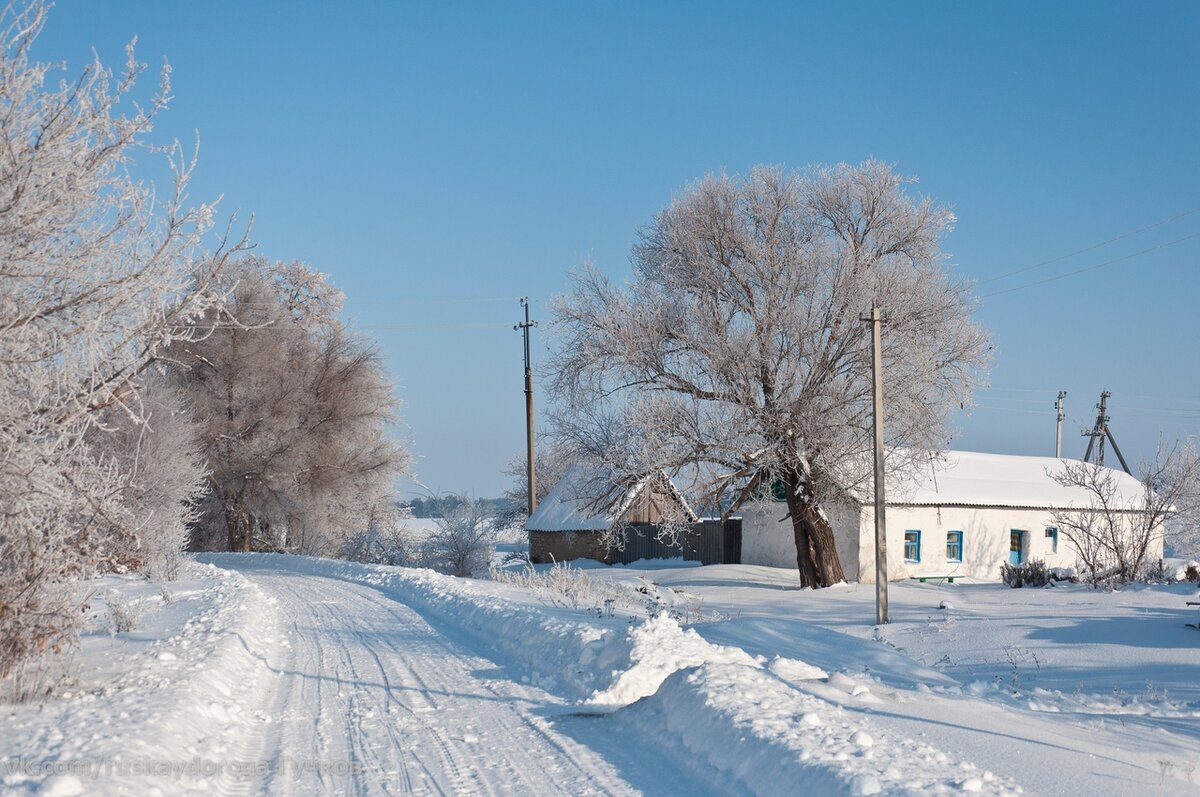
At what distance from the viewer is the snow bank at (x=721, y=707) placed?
6216 millimetres

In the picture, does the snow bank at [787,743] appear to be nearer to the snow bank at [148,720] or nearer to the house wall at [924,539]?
the snow bank at [148,720]

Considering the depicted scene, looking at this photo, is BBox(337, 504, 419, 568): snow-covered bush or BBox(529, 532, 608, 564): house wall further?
BBox(529, 532, 608, 564): house wall

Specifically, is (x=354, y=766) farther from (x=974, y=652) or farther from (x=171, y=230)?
(x=974, y=652)

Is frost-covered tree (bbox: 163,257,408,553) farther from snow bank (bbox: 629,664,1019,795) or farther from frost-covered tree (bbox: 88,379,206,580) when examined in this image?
snow bank (bbox: 629,664,1019,795)

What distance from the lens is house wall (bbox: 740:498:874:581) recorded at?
103ft

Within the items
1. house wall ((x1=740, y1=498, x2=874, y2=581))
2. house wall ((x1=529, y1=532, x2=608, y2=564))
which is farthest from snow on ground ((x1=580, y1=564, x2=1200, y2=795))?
house wall ((x1=529, y1=532, x2=608, y2=564))

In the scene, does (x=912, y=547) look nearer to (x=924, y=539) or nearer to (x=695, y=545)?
(x=924, y=539)

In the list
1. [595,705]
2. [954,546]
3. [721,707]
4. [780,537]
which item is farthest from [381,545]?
[721,707]

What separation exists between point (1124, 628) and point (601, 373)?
13.2 metres

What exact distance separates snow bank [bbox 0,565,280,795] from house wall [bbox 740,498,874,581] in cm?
2094

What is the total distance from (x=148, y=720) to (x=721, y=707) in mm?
4313

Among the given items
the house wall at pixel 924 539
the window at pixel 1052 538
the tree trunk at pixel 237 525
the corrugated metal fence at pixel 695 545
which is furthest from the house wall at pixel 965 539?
the tree trunk at pixel 237 525

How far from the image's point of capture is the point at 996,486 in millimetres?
37281

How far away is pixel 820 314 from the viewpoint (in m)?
25.0
